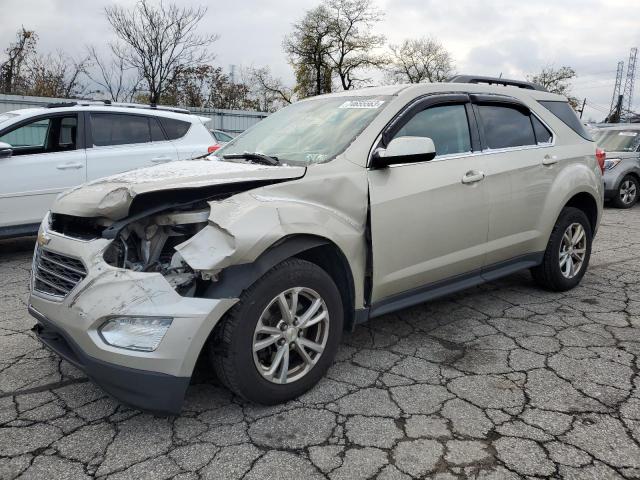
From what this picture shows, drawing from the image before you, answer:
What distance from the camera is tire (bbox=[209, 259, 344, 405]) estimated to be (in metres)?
2.48

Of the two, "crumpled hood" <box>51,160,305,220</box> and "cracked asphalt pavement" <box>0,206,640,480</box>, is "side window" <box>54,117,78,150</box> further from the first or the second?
"crumpled hood" <box>51,160,305,220</box>

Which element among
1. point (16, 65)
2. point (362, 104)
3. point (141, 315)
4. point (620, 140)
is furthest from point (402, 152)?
point (16, 65)

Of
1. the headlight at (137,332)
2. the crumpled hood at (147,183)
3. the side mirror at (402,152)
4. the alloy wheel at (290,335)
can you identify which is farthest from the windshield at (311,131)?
the headlight at (137,332)

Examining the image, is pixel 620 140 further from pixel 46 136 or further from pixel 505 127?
pixel 46 136

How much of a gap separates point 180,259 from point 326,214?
81 centimetres

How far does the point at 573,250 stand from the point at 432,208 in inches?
82.2

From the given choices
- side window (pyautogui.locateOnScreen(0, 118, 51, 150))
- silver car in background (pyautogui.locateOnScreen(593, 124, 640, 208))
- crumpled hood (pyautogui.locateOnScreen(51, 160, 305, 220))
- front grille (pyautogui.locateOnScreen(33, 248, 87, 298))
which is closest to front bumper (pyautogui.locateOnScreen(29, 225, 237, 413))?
front grille (pyautogui.locateOnScreen(33, 248, 87, 298))

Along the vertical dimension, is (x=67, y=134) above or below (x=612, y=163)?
above

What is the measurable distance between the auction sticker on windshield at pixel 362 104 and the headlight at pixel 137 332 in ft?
6.31

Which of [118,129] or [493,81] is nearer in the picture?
[493,81]

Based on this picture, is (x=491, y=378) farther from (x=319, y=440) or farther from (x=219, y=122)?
(x=219, y=122)

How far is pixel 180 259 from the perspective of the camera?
100 inches

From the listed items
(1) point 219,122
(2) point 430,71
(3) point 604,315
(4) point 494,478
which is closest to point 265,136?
(4) point 494,478

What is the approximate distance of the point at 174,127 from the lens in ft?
22.8
